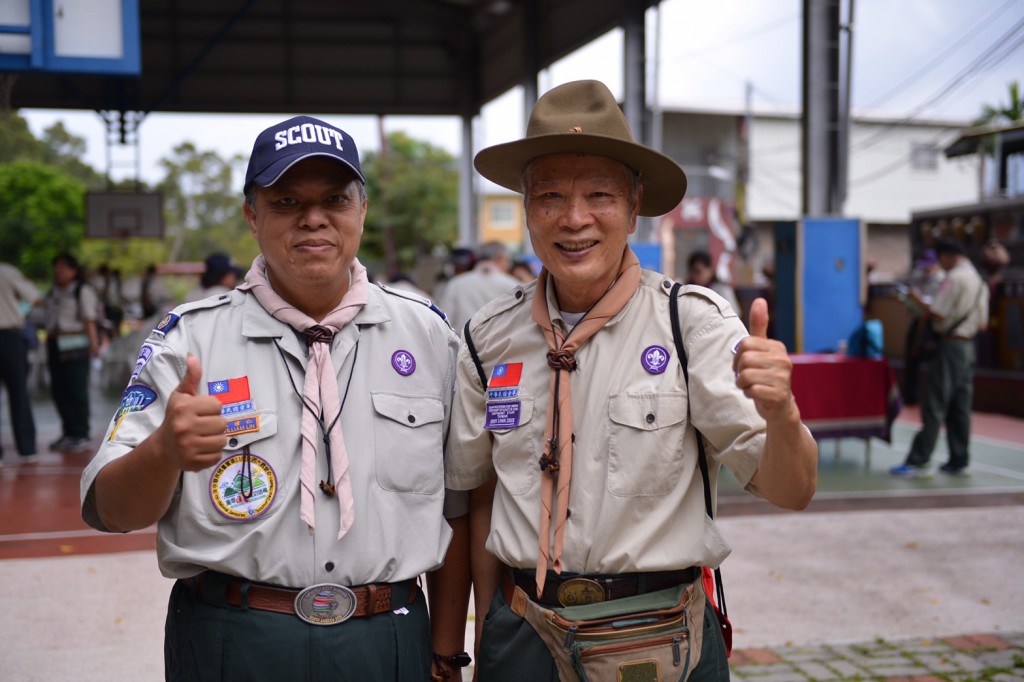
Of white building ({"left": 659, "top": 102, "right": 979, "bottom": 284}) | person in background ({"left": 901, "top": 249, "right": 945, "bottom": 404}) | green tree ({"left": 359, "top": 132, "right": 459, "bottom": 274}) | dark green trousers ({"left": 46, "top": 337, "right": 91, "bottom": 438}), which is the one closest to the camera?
person in background ({"left": 901, "top": 249, "right": 945, "bottom": 404})

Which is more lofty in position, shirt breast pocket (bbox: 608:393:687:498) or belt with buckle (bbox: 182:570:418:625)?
shirt breast pocket (bbox: 608:393:687:498)

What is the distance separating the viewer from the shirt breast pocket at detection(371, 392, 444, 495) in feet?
6.69

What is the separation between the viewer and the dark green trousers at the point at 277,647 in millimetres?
1900

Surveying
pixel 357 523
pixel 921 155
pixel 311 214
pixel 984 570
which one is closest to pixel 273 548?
pixel 357 523

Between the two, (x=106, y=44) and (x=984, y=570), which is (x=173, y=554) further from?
(x=106, y=44)

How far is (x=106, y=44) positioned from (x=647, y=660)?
21.3 feet

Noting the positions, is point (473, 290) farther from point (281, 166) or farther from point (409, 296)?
point (281, 166)

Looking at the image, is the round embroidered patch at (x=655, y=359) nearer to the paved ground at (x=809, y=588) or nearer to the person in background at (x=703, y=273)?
the paved ground at (x=809, y=588)

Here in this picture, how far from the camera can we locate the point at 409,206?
41.5 meters

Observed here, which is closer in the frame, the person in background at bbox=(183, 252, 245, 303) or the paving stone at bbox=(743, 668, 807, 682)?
the paving stone at bbox=(743, 668, 807, 682)

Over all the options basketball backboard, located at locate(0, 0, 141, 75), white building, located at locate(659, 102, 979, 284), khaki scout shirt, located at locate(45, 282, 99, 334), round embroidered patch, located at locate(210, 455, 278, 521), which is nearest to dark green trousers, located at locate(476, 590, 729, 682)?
round embroidered patch, located at locate(210, 455, 278, 521)

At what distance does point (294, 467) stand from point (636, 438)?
0.73 m

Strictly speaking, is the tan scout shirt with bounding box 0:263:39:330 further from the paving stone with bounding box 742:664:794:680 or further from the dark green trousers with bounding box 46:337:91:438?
the paving stone with bounding box 742:664:794:680

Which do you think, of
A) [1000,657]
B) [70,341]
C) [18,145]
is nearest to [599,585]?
[1000,657]
